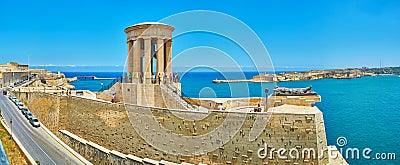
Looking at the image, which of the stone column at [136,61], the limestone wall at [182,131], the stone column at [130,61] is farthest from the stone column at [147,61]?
the limestone wall at [182,131]

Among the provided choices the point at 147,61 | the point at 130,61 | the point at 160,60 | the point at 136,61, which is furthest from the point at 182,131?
the point at 130,61

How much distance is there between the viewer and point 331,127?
25719mm

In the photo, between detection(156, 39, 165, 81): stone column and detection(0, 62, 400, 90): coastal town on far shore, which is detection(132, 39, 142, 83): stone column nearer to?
detection(156, 39, 165, 81): stone column

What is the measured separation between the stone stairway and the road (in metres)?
6.26

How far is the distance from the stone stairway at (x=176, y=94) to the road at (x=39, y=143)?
20.5ft

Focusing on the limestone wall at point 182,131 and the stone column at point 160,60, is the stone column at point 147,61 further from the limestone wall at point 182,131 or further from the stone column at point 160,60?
the limestone wall at point 182,131

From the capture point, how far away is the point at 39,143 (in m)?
18.1

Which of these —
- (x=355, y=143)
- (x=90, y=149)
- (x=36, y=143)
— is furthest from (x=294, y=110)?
(x=36, y=143)

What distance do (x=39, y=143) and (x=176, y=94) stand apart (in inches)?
376

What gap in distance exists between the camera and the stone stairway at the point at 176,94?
14.4 metres

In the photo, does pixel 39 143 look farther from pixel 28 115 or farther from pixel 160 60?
pixel 160 60

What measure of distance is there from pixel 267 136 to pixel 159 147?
16.8 feet

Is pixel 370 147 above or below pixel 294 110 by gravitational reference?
below

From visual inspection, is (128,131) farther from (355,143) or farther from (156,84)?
(355,143)
